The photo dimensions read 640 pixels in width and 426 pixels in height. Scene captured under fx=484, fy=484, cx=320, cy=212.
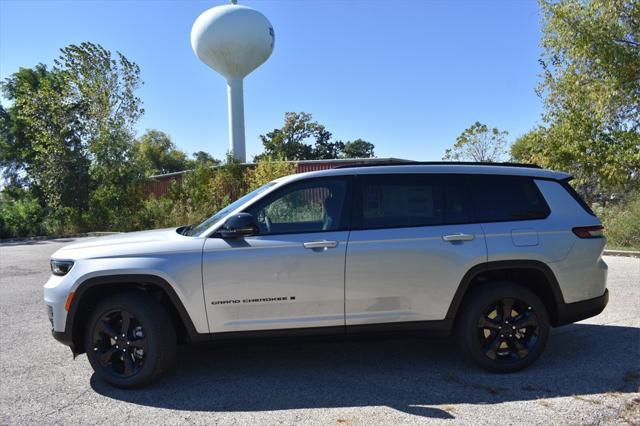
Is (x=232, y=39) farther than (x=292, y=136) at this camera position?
No

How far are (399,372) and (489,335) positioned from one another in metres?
0.88

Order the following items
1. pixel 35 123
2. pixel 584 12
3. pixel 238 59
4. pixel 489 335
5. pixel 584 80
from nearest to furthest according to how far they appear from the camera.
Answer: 1. pixel 489 335
2. pixel 584 12
3. pixel 584 80
4. pixel 35 123
5. pixel 238 59

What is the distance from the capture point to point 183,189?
2509cm

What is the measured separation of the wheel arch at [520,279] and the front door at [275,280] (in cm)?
110

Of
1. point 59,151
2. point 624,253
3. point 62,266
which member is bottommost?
point 624,253

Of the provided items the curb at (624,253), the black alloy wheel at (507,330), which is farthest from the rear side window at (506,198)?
the curb at (624,253)

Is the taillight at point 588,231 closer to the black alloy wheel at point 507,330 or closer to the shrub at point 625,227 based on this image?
the black alloy wheel at point 507,330

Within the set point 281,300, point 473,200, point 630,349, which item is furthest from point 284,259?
point 630,349

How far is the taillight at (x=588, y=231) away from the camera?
4438mm

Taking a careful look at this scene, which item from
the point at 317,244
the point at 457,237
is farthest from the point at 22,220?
the point at 457,237

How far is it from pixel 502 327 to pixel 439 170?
153 centimetres

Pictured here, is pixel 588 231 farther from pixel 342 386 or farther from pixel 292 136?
pixel 292 136

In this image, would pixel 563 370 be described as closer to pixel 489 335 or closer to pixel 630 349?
pixel 489 335

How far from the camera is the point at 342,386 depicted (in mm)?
4145
